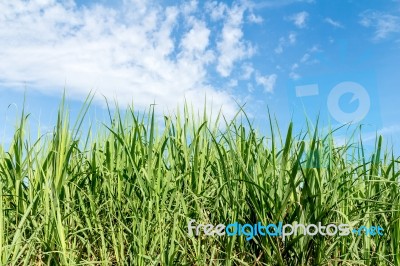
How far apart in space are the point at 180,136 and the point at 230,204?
0.77 meters

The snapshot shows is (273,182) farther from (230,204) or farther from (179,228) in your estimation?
(179,228)

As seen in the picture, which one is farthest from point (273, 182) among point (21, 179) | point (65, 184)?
point (21, 179)

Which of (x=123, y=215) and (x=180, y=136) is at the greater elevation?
(x=180, y=136)

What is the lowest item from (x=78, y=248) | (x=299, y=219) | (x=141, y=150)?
(x=78, y=248)

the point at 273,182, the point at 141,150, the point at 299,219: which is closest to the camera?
the point at 299,219

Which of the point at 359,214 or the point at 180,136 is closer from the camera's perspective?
the point at 359,214

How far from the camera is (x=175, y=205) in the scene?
2.67 m

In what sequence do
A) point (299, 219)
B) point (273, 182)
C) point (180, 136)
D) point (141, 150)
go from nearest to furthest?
point (299, 219)
point (273, 182)
point (141, 150)
point (180, 136)

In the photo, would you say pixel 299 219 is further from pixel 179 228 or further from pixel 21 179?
pixel 21 179

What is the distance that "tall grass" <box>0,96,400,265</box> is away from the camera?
2.46 meters

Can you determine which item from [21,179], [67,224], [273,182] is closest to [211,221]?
[273,182]

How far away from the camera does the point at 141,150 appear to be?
2842 millimetres

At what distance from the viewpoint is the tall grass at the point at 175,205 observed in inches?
96.8

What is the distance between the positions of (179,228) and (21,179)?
952 millimetres
